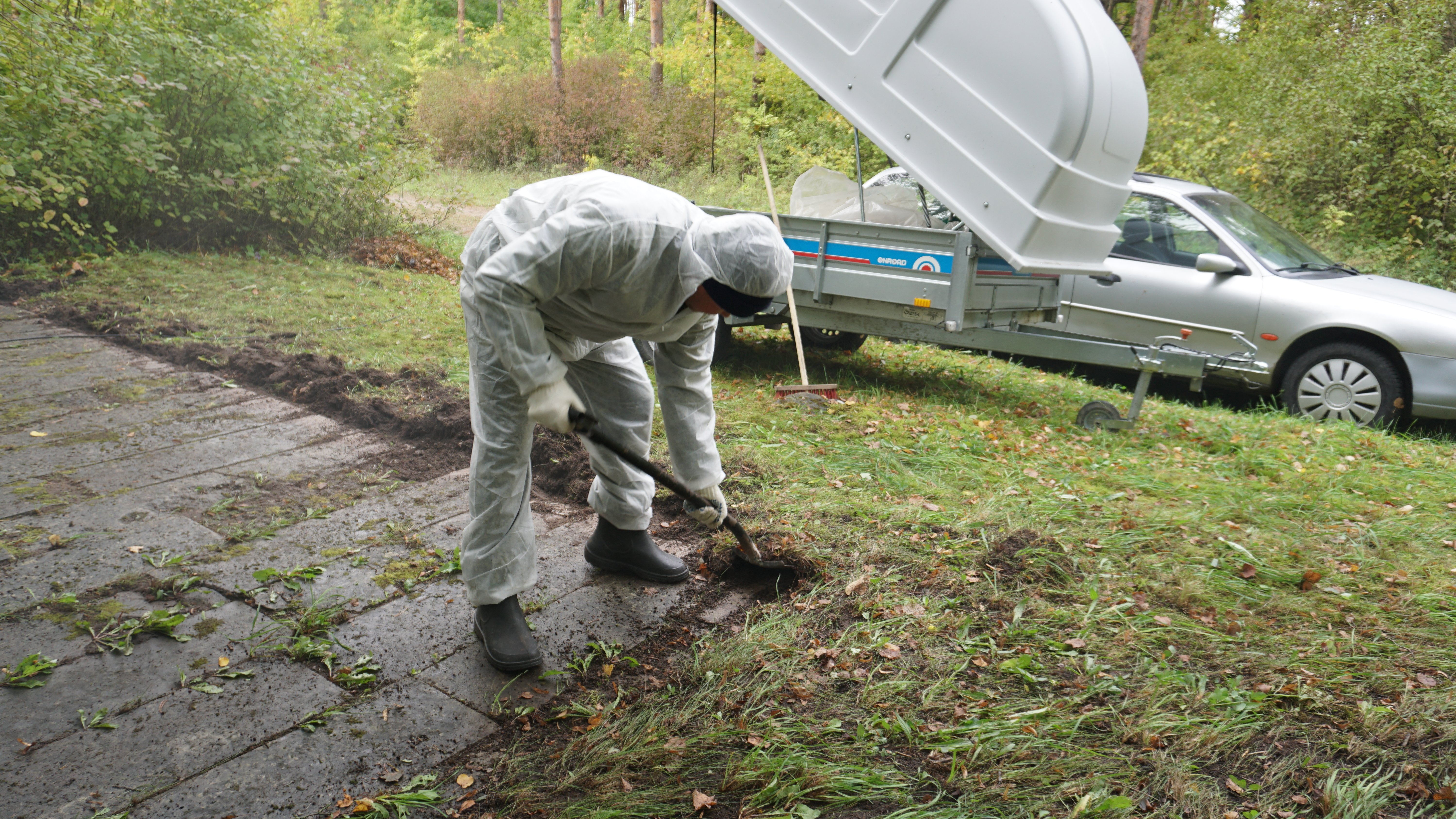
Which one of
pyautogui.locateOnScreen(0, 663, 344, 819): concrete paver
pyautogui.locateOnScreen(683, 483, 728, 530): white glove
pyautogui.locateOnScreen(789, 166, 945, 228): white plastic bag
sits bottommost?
pyautogui.locateOnScreen(0, 663, 344, 819): concrete paver

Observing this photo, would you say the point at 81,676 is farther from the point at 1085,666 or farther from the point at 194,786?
the point at 1085,666

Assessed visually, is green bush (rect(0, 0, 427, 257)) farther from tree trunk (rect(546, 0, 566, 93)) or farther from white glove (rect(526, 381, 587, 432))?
tree trunk (rect(546, 0, 566, 93))

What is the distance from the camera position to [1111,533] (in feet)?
12.8

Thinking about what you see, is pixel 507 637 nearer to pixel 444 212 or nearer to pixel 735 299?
pixel 735 299

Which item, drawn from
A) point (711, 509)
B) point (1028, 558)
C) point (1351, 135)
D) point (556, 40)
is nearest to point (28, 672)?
point (711, 509)

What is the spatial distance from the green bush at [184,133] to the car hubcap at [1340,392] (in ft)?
30.7

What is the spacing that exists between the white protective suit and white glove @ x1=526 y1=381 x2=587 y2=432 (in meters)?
0.03

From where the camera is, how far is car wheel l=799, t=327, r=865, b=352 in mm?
7793

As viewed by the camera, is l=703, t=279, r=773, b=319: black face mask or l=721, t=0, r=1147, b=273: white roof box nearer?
l=703, t=279, r=773, b=319: black face mask

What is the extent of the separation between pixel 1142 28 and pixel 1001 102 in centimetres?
1109

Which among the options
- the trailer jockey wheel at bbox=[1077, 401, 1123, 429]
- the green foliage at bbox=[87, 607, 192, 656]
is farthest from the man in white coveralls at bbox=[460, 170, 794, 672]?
the trailer jockey wheel at bbox=[1077, 401, 1123, 429]

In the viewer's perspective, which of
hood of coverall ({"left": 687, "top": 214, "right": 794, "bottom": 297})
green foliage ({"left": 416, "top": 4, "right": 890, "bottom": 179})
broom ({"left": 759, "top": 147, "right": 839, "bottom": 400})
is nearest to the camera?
hood of coverall ({"left": 687, "top": 214, "right": 794, "bottom": 297})

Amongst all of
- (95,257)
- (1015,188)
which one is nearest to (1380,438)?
(1015,188)

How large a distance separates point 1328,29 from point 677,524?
11.5m
